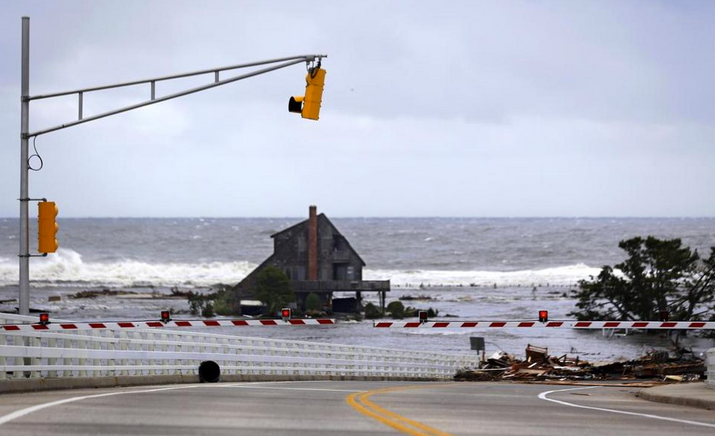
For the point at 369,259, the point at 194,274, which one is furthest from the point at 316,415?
the point at 369,259

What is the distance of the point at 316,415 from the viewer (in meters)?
14.5

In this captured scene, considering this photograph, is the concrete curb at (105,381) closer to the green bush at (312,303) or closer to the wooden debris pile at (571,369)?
the wooden debris pile at (571,369)

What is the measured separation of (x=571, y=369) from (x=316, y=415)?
27279mm

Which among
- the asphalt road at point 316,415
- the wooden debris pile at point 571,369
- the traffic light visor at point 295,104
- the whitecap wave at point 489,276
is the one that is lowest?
the wooden debris pile at point 571,369

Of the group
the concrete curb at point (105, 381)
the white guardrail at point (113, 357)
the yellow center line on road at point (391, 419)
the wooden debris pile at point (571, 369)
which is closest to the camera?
the yellow center line on road at point (391, 419)

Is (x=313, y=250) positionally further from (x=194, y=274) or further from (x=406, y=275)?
(x=194, y=274)

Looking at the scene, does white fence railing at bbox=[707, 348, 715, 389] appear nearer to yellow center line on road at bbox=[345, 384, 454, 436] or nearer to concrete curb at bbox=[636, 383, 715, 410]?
concrete curb at bbox=[636, 383, 715, 410]

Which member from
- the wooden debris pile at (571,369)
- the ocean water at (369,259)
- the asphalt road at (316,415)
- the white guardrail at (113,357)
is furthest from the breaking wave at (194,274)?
the asphalt road at (316,415)

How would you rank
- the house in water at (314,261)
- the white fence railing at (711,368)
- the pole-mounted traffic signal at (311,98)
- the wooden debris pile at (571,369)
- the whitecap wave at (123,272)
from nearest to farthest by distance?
the white fence railing at (711,368), the pole-mounted traffic signal at (311,98), the wooden debris pile at (571,369), the house in water at (314,261), the whitecap wave at (123,272)

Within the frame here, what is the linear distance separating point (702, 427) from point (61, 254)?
456 ft

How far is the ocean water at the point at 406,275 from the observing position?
63.7 m

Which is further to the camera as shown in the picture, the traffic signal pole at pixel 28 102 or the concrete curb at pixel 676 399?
the traffic signal pole at pixel 28 102

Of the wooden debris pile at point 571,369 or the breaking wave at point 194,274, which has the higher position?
the breaking wave at point 194,274

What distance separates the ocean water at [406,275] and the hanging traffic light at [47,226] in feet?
116
